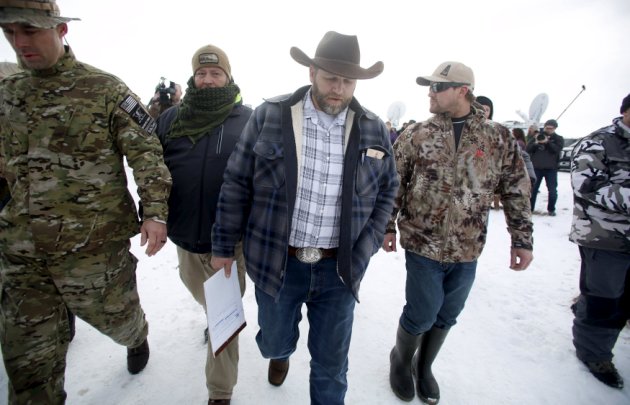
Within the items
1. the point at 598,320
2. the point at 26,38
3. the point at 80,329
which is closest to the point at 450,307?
the point at 598,320

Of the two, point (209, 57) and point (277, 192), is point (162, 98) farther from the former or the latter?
point (277, 192)

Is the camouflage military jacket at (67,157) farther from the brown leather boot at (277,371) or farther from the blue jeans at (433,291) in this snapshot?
the blue jeans at (433,291)

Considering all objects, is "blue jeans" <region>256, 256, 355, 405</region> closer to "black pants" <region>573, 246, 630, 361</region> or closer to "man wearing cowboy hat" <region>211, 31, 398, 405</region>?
"man wearing cowboy hat" <region>211, 31, 398, 405</region>

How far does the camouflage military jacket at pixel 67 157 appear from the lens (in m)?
1.59

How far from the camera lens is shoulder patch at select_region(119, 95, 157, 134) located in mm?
1724

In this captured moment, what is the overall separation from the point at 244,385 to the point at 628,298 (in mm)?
3282

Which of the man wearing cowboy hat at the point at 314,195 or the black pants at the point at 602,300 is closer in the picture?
the man wearing cowboy hat at the point at 314,195

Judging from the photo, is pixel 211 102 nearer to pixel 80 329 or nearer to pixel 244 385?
pixel 244 385

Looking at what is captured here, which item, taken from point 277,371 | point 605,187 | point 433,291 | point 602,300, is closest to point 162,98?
point 277,371

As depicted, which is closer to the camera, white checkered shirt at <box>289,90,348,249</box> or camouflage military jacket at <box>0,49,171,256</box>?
camouflage military jacket at <box>0,49,171,256</box>

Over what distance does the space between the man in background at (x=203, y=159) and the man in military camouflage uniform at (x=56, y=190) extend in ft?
0.69

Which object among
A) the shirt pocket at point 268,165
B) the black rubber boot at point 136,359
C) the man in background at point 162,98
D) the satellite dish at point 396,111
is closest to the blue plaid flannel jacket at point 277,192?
the shirt pocket at point 268,165

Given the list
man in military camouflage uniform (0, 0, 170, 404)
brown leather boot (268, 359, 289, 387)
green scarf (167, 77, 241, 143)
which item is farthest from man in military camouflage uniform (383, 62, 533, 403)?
man in military camouflage uniform (0, 0, 170, 404)

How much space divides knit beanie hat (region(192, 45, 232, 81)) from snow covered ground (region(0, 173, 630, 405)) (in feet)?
7.70
